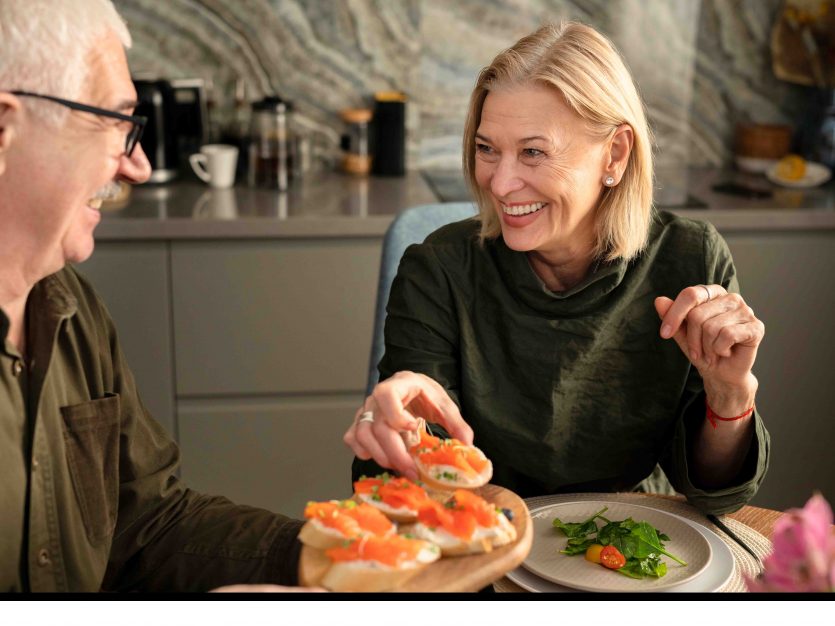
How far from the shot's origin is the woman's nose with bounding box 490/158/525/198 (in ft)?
5.27

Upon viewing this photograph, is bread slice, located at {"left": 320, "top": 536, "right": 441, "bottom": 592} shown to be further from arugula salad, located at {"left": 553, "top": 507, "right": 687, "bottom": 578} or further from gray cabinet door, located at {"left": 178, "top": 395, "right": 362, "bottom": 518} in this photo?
gray cabinet door, located at {"left": 178, "top": 395, "right": 362, "bottom": 518}

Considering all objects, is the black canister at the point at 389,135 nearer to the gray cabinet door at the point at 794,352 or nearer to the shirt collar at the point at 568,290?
the gray cabinet door at the point at 794,352

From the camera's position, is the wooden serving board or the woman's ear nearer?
the wooden serving board

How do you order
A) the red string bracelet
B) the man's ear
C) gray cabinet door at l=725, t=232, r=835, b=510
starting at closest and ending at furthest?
the man's ear
the red string bracelet
gray cabinet door at l=725, t=232, r=835, b=510

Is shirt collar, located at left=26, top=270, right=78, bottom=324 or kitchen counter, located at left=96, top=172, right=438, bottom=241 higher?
shirt collar, located at left=26, top=270, right=78, bottom=324

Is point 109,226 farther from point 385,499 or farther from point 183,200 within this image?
point 385,499

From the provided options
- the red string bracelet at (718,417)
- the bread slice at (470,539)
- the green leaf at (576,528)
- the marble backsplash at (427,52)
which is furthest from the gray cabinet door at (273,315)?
the bread slice at (470,539)

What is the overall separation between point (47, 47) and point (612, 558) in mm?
839

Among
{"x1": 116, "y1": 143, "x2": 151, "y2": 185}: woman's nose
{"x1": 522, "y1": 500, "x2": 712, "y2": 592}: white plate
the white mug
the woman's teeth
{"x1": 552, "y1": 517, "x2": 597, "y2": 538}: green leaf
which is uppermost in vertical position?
{"x1": 116, "y1": 143, "x2": 151, "y2": 185}: woman's nose

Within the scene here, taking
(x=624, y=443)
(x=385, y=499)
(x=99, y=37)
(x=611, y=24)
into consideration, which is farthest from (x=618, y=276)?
(x=611, y=24)

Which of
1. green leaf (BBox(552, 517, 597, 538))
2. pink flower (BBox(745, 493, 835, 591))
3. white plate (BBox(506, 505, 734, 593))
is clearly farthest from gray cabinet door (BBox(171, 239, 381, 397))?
pink flower (BBox(745, 493, 835, 591))

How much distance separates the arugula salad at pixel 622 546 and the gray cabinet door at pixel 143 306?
158cm

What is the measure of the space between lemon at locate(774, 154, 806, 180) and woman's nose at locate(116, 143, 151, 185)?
7.43ft

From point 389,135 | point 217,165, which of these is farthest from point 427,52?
point 217,165
